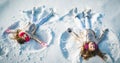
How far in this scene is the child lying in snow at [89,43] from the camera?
283 centimetres

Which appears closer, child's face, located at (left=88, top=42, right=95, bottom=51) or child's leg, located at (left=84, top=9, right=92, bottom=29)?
child's face, located at (left=88, top=42, right=95, bottom=51)

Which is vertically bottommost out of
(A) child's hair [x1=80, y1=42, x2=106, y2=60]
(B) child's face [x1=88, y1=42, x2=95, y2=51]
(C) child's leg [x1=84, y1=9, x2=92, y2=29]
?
(A) child's hair [x1=80, y1=42, x2=106, y2=60]

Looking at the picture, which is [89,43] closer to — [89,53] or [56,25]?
[89,53]

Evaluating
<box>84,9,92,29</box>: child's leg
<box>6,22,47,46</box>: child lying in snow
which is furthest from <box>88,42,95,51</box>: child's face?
<box>6,22,47,46</box>: child lying in snow

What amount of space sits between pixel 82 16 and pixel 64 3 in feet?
1.10

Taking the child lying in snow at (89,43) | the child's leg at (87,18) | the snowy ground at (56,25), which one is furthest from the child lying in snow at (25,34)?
the child's leg at (87,18)

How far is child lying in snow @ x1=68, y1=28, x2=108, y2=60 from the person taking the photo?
9.27 ft

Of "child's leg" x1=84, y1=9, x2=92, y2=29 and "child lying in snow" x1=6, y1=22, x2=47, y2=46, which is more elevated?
"child's leg" x1=84, y1=9, x2=92, y2=29

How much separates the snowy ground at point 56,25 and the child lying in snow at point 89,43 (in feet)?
0.21

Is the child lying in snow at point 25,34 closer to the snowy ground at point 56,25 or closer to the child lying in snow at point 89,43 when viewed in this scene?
the snowy ground at point 56,25

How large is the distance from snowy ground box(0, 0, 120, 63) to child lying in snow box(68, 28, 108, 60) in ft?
0.21

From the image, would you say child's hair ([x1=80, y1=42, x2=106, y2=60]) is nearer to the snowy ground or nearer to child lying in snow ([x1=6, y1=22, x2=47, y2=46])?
the snowy ground

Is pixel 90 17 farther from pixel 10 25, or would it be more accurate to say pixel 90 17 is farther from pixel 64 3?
pixel 10 25

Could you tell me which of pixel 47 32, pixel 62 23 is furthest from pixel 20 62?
pixel 62 23
